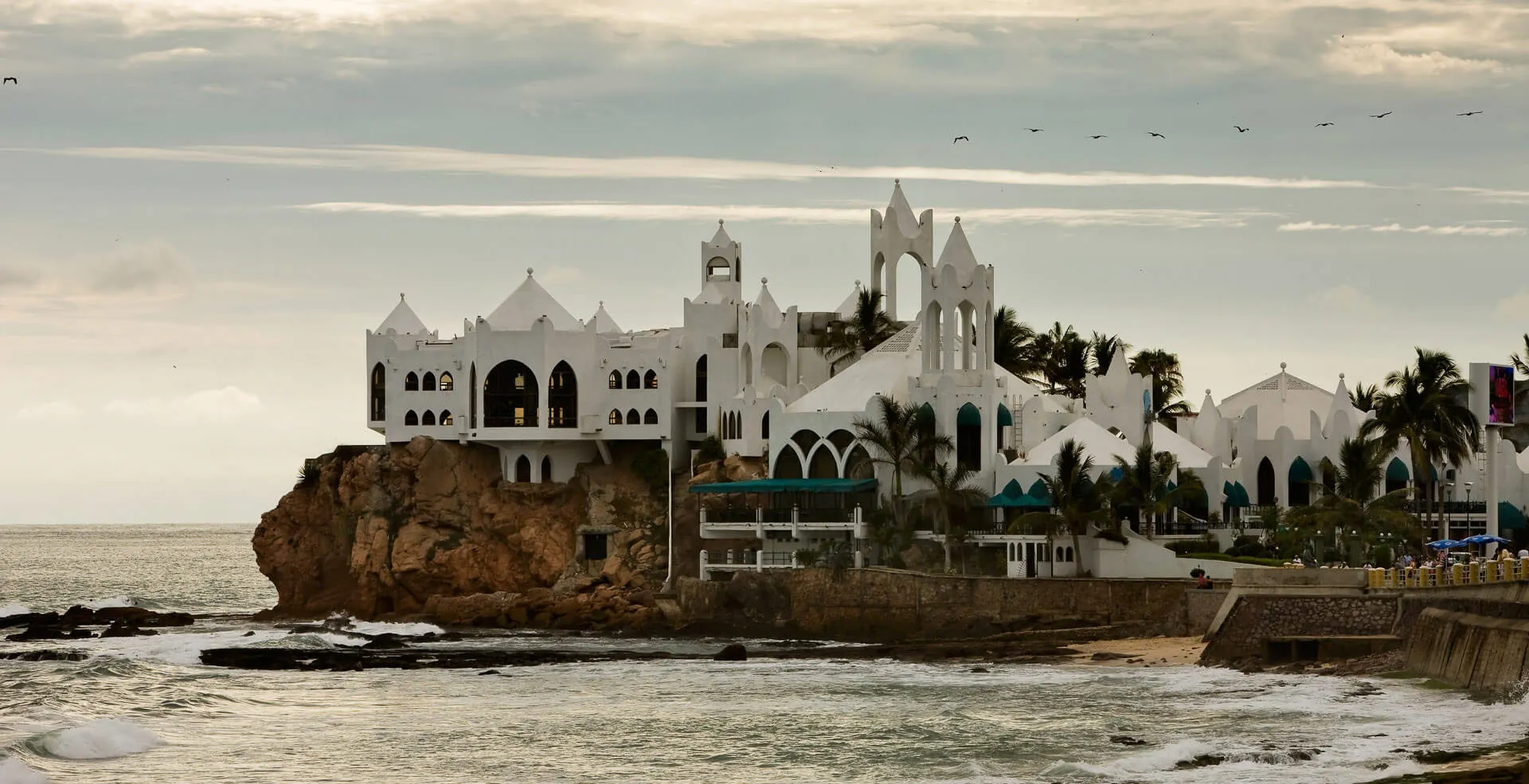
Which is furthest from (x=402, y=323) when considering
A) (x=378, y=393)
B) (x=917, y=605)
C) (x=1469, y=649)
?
(x=1469, y=649)

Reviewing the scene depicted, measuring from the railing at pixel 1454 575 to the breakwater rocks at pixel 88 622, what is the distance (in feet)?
156

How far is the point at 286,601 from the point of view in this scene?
9844 cm

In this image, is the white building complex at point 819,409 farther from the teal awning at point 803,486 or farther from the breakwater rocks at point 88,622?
the breakwater rocks at point 88,622

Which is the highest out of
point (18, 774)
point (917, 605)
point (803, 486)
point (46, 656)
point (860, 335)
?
point (860, 335)

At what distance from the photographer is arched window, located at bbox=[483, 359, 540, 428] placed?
9581cm

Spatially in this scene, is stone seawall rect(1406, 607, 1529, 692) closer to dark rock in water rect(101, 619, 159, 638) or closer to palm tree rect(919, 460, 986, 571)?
palm tree rect(919, 460, 986, 571)

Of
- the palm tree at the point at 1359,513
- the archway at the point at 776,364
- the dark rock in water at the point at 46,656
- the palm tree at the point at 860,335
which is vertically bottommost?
the dark rock in water at the point at 46,656

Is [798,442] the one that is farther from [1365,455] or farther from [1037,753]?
[1037,753]

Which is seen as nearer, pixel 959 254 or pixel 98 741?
pixel 98 741

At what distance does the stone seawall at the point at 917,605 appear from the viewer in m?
74.6

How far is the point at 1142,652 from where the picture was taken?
69.1 m

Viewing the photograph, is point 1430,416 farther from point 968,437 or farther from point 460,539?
point 460,539

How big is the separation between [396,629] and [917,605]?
21.5m

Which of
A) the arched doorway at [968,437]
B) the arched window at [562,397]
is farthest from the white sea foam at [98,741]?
the arched window at [562,397]
